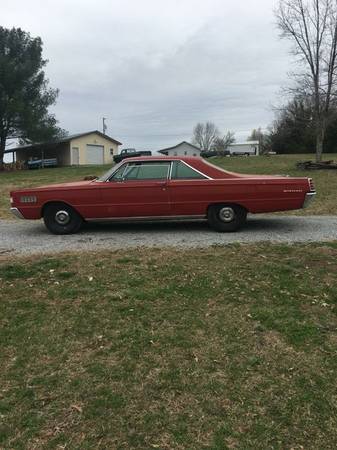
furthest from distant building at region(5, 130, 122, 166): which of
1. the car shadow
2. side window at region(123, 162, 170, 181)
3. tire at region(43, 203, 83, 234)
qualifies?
side window at region(123, 162, 170, 181)

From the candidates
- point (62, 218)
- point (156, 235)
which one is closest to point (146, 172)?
point (156, 235)

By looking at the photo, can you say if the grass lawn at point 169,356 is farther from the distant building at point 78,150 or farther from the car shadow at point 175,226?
the distant building at point 78,150

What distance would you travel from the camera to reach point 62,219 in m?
8.48

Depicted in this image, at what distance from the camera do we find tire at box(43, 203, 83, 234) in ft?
27.8

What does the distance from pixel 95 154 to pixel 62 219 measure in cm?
4393

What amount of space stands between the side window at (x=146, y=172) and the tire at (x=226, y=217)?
108cm

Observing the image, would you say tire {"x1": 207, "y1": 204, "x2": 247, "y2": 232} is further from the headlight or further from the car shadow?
the headlight

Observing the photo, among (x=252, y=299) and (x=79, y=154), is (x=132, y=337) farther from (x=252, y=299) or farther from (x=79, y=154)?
(x=79, y=154)

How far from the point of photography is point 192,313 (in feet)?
14.3

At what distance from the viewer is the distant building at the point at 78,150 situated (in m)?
Answer: 48.1

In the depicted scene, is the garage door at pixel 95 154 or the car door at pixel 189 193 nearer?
the car door at pixel 189 193

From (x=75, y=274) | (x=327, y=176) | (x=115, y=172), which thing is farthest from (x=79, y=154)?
(x=75, y=274)

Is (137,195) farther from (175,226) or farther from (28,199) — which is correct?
(28,199)

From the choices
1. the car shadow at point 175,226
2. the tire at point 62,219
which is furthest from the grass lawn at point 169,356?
the car shadow at point 175,226
